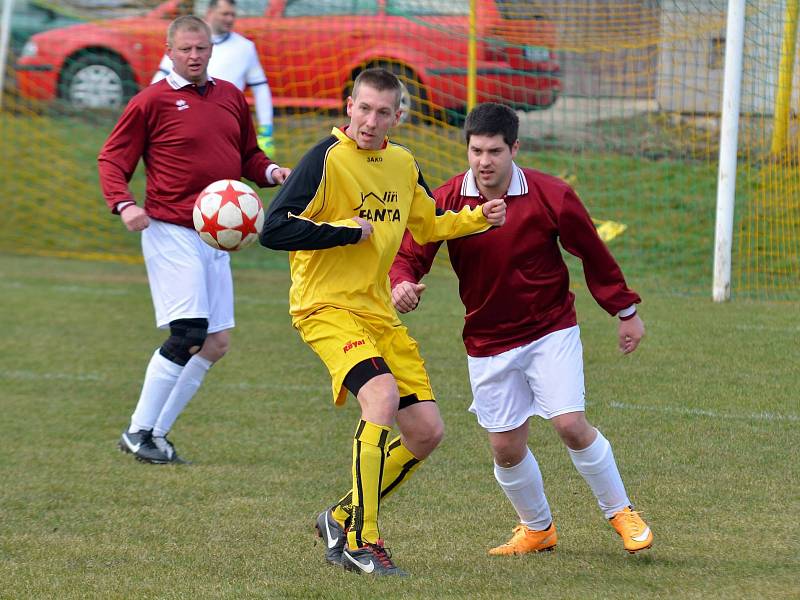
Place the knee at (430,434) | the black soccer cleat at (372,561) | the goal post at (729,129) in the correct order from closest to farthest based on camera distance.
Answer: the black soccer cleat at (372,561)
the knee at (430,434)
the goal post at (729,129)

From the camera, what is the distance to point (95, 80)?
46.4 ft

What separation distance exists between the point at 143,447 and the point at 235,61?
403 centimetres

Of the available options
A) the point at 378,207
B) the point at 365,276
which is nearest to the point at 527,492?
the point at 365,276

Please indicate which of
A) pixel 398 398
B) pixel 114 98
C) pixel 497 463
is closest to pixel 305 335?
pixel 398 398

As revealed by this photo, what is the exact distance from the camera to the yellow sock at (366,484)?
14.4 ft

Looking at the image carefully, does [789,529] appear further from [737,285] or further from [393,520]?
[737,285]

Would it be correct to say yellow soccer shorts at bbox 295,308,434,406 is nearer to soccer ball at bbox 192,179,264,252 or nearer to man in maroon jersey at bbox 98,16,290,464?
soccer ball at bbox 192,179,264,252

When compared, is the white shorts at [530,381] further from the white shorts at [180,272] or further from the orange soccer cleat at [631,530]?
the white shorts at [180,272]

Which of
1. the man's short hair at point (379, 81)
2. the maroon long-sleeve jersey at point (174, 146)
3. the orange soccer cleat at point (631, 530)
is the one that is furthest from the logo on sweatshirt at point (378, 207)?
the maroon long-sleeve jersey at point (174, 146)

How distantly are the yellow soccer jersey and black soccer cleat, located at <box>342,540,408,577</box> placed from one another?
34.2 inches

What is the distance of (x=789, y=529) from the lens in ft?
15.8

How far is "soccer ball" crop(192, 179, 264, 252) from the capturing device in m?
5.36

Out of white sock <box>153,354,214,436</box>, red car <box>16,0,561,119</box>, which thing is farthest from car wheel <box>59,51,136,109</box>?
white sock <box>153,354,214,436</box>

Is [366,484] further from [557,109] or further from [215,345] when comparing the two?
[557,109]
